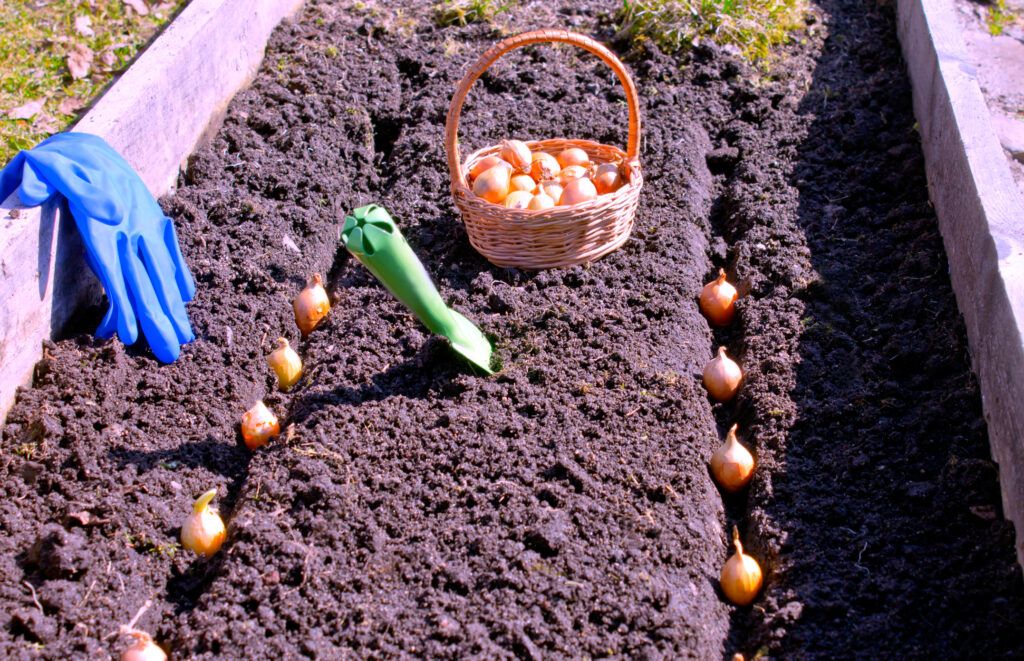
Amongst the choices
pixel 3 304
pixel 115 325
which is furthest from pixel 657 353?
pixel 3 304

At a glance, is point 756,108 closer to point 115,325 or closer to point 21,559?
point 115,325

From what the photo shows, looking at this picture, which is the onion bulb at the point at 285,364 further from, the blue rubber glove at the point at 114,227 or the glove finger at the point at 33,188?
the glove finger at the point at 33,188

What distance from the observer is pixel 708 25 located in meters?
5.36

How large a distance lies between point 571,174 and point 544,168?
0.12 meters

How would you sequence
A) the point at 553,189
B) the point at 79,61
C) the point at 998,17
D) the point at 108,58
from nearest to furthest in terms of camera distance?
1. the point at 553,189
2. the point at 79,61
3. the point at 108,58
4. the point at 998,17

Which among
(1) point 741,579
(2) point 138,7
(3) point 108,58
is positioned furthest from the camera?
(2) point 138,7

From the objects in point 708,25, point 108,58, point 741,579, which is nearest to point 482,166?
point 708,25

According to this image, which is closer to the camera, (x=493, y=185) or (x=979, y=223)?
(x=979, y=223)

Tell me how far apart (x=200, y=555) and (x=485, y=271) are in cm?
158

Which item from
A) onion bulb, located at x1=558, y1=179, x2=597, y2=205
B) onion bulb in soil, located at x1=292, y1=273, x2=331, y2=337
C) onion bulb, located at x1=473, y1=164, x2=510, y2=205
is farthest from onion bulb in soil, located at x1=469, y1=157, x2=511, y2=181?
onion bulb in soil, located at x1=292, y1=273, x2=331, y2=337

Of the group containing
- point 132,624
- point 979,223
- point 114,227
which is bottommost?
point 132,624

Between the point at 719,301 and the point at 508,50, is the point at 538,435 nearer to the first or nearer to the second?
the point at 719,301

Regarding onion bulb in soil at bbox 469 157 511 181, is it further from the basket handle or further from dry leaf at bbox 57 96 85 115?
dry leaf at bbox 57 96 85 115

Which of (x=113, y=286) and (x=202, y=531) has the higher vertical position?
(x=113, y=286)
